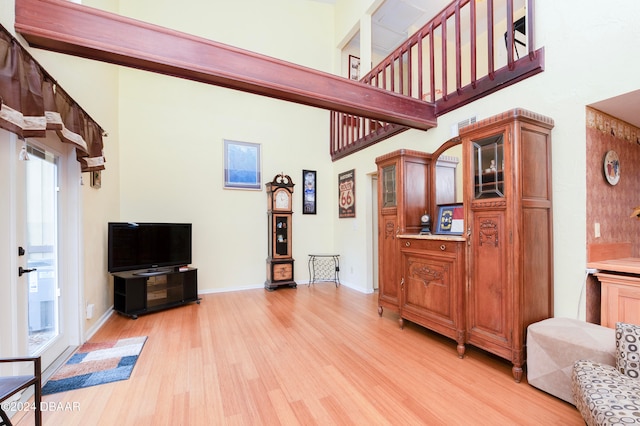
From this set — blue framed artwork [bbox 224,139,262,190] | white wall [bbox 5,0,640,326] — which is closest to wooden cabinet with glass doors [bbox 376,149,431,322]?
white wall [bbox 5,0,640,326]

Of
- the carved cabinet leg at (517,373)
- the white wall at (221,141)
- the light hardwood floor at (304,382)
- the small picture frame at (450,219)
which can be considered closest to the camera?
the light hardwood floor at (304,382)

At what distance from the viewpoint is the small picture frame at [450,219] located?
2929 millimetres

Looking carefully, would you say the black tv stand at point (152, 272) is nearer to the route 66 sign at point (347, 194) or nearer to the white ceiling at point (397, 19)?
the route 66 sign at point (347, 194)

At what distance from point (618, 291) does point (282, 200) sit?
4.34 metres

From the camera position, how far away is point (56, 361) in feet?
8.07

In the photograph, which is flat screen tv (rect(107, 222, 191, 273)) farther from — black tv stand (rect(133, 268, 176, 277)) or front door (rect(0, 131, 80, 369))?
front door (rect(0, 131, 80, 369))

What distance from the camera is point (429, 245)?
2840 mm

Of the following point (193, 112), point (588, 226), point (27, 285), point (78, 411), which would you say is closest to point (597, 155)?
point (588, 226)

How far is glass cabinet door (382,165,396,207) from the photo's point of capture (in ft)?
11.2

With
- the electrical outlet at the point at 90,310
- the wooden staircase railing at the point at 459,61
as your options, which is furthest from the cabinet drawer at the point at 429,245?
the electrical outlet at the point at 90,310

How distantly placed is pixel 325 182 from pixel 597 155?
4.22 meters

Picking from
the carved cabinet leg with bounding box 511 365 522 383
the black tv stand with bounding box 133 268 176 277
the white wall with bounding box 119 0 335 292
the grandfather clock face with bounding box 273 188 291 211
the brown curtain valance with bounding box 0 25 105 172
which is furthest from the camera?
the grandfather clock face with bounding box 273 188 291 211

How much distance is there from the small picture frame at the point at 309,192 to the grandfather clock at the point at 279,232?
435 mm

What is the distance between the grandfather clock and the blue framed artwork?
0.30 metres
